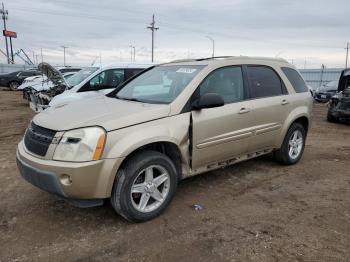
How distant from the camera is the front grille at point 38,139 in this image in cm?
348

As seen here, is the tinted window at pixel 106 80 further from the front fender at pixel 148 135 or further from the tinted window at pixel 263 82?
the front fender at pixel 148 135

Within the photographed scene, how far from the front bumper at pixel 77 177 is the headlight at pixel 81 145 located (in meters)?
0.06

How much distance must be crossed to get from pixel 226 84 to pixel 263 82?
83 centimetres

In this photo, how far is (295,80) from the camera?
5.83 m

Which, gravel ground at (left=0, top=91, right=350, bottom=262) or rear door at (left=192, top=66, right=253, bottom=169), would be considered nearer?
gravel ground at (left=0, top=91, right=350, bottom=262)

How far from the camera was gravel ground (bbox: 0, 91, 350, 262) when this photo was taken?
321 centimetres

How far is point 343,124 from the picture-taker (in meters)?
11.1

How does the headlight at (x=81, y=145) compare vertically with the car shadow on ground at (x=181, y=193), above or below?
above

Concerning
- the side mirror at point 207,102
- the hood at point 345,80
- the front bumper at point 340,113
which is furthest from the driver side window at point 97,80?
the hood at point 345,80

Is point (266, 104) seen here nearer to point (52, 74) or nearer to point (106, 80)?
point (106, 80)

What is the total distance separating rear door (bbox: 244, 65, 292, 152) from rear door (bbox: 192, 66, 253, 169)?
17cm

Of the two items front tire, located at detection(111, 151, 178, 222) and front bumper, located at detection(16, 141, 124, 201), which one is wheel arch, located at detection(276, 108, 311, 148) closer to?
front tire, located at detection(111, 151, 178, 222)

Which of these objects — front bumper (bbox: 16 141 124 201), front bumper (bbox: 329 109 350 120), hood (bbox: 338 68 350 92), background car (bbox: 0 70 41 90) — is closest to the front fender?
front bumper (bbox: 16 141 124 201)

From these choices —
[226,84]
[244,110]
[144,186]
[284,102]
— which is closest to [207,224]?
[144,186]
